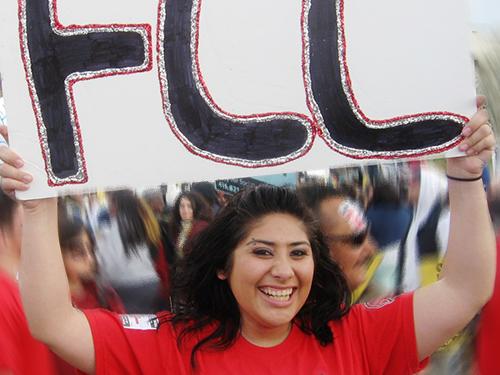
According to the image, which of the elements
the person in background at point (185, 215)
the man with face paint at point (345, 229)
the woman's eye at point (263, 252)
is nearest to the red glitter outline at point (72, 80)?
the woman's eye at point (263, 252)

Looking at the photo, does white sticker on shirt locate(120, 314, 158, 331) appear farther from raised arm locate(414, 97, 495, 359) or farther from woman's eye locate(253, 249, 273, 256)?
raised arm locate(414, 97, 495, 359)

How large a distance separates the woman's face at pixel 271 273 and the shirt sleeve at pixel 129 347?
0.62ft

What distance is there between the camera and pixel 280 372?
1.61 m

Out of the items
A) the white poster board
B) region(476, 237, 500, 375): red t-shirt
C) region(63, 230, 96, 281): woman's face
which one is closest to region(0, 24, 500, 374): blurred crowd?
region(63, 230, 96, 281): woman's face

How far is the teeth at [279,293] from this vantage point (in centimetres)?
165

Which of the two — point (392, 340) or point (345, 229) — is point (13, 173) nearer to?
point (392, 340)

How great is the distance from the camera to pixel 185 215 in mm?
2209

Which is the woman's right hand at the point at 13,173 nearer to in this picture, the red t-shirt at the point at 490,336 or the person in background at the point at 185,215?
the person in background at the point at 185,215

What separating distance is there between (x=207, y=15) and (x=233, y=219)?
51 centimetres

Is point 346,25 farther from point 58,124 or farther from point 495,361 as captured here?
point 495,361

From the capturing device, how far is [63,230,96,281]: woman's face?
2.15m

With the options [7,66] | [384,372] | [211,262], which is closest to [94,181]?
[7,66]

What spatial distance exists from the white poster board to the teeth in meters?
0.27

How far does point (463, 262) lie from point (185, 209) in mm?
881
